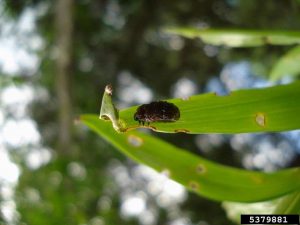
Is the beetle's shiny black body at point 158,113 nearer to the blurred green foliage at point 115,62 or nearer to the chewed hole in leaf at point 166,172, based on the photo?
the chewed hole in leaf at point 166,172

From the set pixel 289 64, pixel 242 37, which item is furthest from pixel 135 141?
pixel 289 64

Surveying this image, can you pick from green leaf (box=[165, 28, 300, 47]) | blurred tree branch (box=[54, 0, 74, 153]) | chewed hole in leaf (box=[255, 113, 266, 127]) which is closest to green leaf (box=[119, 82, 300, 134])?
chewed hole in leaf (box=[255, 113, 266, 127])

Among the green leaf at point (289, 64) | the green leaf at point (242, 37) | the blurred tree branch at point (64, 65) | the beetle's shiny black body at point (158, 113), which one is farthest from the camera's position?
the blurred tree branch at point (64, 65)

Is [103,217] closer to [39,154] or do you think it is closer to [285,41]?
[39,154]

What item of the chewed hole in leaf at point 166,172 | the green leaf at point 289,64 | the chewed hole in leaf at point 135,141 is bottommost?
the chewed hole in leaf at point 166,172

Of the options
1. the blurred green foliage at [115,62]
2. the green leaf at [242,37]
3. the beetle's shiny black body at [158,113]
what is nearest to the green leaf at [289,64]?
the green leaf at [242,37]

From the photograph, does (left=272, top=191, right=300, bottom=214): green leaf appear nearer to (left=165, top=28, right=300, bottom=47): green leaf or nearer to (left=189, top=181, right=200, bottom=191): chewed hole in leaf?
(left=189, top=181, right=200, bottom=191): chewed hole in leaf
